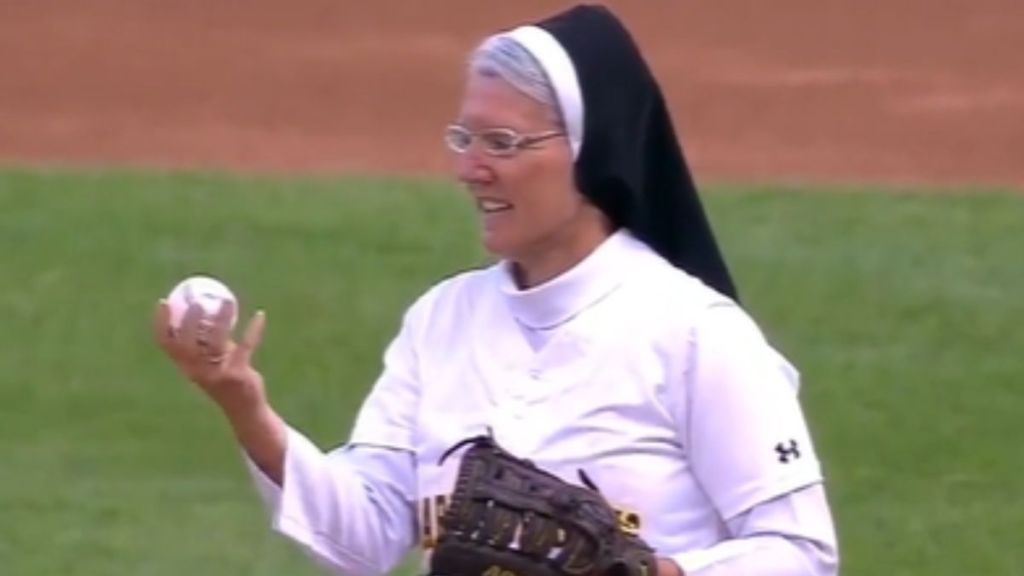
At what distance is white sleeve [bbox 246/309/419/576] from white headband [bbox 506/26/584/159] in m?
0.43

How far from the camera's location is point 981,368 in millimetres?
9453

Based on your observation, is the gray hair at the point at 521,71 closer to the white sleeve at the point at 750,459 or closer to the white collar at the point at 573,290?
the white collar at the point at 573,290

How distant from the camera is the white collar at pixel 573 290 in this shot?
11.4 feet

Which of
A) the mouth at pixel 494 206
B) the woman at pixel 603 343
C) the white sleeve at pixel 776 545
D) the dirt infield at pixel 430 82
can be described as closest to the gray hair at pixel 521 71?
the woman at pixel 603 343

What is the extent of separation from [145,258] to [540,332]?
7195 mm

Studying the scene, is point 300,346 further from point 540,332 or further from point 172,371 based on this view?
point 540,332

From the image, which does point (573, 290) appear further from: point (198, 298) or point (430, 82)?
point (430, 82)

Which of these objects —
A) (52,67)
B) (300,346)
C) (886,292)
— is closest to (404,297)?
(300,346)

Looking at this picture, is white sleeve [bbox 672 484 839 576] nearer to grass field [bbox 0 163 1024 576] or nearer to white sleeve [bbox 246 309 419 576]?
white sleeve [bbox 246 309 419 576]

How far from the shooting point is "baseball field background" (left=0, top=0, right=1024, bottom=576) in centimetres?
820

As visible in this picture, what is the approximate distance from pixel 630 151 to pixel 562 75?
0.50ft

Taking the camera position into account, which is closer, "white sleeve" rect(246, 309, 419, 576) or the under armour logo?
the under armour logo

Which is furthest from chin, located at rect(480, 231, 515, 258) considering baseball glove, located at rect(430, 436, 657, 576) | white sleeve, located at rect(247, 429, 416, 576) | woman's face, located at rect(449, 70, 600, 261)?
white sleeve, located at rect(247, 429, 416, 576)

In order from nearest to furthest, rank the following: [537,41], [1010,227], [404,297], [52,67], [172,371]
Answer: [537,41]
[172,371]
[404,297]
[1010,227]
[52,67]
